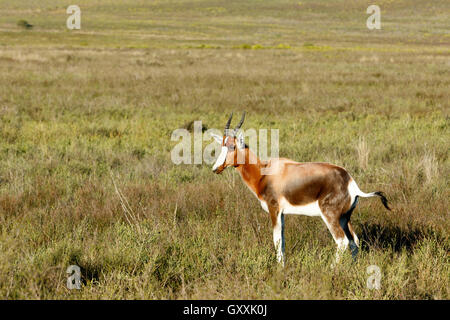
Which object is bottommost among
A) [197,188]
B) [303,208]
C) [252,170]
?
[197,188]

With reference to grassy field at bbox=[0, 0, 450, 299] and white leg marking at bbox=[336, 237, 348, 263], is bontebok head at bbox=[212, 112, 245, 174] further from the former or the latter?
white leg marking at bbox=[336, 237, 348, 263]

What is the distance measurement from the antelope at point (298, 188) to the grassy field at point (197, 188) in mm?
323

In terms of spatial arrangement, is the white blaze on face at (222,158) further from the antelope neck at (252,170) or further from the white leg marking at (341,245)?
the white leg marking at (341,245)

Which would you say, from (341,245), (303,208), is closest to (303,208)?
(303,208)

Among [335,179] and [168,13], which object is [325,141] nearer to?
[335,179]

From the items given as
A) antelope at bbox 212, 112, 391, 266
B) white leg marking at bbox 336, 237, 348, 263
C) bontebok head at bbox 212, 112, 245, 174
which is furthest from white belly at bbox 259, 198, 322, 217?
bontebok head at bbox 212, 112, 245, 174

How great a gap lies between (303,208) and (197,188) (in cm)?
302

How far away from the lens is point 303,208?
3.87 meters

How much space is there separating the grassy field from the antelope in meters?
0.32

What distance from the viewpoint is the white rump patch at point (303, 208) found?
3.82 meters

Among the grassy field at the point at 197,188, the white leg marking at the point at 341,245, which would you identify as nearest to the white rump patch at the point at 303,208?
the white leg marking at the point at 341,245

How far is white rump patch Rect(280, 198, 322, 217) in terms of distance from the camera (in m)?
3.82

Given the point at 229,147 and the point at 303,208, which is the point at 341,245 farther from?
the point at 229,147
